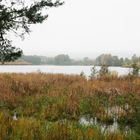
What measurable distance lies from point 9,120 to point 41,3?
5527 millimetres

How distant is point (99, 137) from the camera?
942 cm

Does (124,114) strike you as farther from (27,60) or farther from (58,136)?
(27,60)

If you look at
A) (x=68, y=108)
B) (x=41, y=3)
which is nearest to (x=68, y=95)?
(x=68, y=108)

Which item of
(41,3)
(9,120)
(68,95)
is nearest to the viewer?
(9,120)

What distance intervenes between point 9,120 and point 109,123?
4831 mm

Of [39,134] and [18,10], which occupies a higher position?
[18,10]

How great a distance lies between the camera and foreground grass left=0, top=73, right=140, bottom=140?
9430 millimetres

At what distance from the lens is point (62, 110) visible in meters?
15.3

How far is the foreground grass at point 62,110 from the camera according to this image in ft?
30.9

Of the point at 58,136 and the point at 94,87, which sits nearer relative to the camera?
the point at 58,136

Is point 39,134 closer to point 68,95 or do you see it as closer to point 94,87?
point 68,95

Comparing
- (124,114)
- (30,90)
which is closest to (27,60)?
(30,90)

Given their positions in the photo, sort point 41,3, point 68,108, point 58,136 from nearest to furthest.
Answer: point 58,136 → point 41,3 → point 68,108

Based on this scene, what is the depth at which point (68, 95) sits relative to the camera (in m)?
17.4
